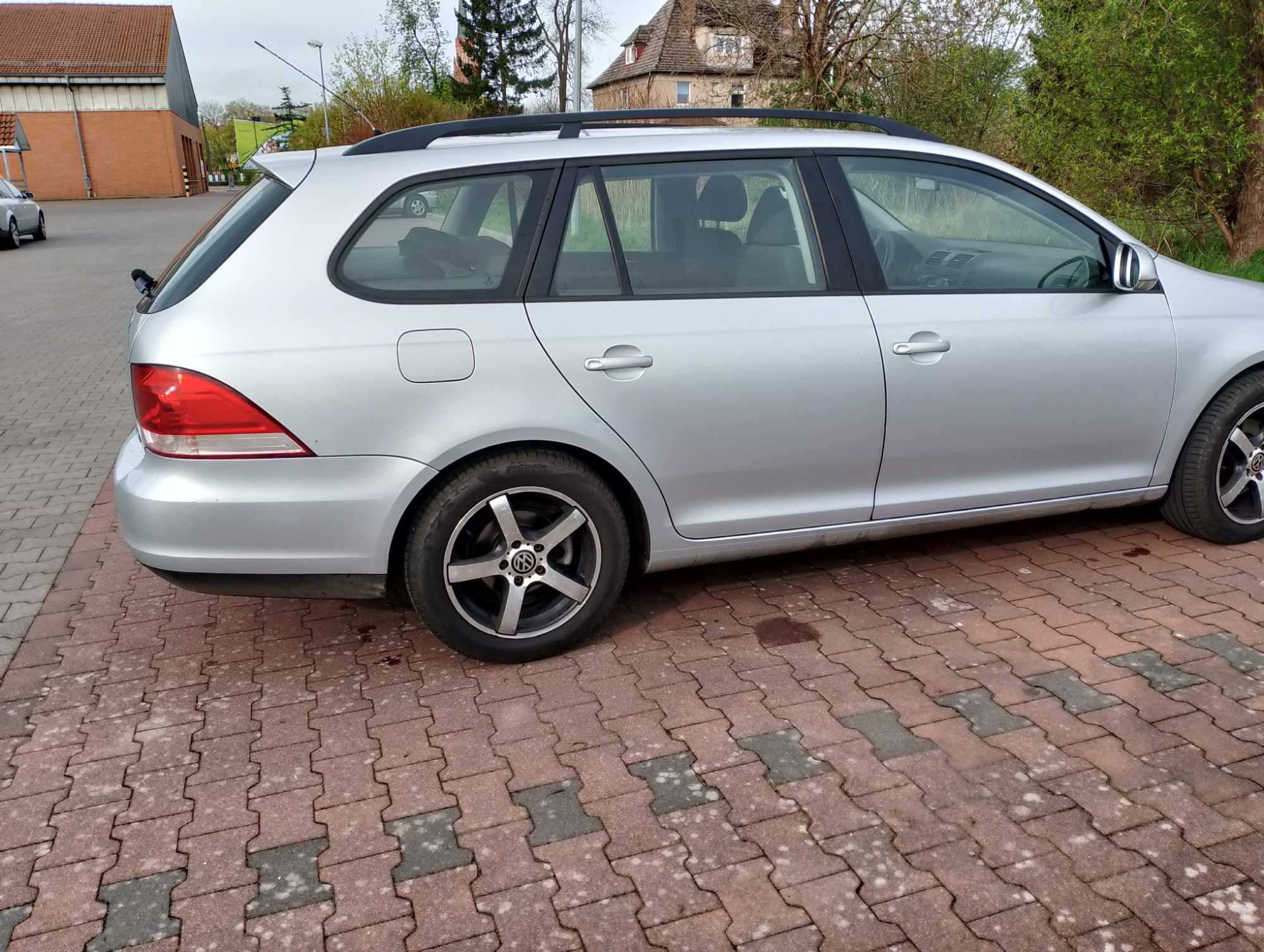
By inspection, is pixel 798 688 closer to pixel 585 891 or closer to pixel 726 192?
pixel 585 891

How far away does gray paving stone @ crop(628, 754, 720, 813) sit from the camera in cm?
299

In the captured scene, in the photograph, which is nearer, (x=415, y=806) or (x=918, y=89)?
(x=415, y=806)

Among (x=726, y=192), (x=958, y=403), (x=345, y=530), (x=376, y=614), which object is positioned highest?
(x=726, y=192)

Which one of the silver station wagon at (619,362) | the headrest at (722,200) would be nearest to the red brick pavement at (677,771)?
the silver station wagon at (619,362)

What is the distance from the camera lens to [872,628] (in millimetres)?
4008

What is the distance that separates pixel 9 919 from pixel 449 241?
2235mm

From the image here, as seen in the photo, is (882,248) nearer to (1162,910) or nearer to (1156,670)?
(1156,670)

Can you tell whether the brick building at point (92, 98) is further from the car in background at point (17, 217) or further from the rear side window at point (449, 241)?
the rear side window at point (449, 241)

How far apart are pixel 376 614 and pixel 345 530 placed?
0.86m

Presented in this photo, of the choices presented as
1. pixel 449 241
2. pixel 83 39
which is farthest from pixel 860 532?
pixel 83 39

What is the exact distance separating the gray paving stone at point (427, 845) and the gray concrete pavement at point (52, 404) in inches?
76.8

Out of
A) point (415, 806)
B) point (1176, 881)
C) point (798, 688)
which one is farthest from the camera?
point (798, 688)

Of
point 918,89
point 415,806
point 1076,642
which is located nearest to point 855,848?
point 415,806

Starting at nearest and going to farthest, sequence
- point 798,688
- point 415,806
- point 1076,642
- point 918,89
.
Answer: point 415,806 < point 798,688 < point 1076,642 < point 918,89
